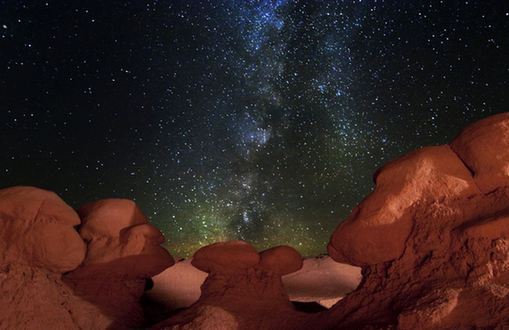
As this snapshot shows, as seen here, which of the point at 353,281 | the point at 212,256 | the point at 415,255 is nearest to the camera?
the point at 415,255

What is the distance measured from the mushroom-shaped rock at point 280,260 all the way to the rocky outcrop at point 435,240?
1280mm

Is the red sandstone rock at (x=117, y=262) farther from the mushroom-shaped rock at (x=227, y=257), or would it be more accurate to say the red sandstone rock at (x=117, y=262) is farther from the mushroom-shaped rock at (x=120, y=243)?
the mushroom-shaped rock at (x=227, y=257)

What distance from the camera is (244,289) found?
604 centimetres

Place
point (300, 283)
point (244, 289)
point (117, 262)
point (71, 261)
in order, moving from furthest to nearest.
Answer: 1. point (300, 283)
2. point (117, 262)
3. point (71, 261)
4. point (244, 289)

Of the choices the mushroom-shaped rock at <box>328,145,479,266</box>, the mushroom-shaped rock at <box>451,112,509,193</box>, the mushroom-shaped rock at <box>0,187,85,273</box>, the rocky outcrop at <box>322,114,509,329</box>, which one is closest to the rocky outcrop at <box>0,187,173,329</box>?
the mushroom-shaped rock at <box>0,187,85,273</box>

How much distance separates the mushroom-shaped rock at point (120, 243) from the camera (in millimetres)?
6547

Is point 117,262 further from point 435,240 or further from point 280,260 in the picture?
point 435,240

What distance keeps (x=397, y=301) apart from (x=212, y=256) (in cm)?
309

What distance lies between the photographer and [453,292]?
11.7ft

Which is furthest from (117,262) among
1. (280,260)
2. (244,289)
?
(280,260)

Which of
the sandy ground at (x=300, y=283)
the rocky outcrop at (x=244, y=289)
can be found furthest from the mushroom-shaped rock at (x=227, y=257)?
the sandy ground at (x=300, y=283)

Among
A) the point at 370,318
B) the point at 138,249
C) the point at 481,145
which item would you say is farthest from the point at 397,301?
the point at 138,249

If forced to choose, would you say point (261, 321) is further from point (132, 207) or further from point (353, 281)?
point (353, 281)

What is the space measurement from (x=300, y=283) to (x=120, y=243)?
10232 millimetres
